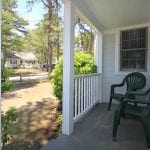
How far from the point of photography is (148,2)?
3986 millimetres

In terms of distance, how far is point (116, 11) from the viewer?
14.9 ft

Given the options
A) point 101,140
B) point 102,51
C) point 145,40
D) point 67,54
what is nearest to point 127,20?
point 145,40

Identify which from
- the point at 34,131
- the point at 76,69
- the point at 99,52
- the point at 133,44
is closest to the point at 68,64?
the point at 34,131

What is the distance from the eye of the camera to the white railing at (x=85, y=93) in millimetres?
4105

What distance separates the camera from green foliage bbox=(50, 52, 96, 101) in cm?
516

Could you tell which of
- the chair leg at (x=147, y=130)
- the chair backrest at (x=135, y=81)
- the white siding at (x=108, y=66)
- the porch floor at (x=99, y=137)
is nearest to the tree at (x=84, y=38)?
the white siding at (x=108, y=66)

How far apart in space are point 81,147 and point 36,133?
1213 mm

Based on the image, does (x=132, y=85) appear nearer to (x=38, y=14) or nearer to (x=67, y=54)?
(x=67, y=54)

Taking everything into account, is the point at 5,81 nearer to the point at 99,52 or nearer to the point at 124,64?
the point at 99,52

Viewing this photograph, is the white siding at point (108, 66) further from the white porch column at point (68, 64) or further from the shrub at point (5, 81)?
the shrub at point (5, 81)

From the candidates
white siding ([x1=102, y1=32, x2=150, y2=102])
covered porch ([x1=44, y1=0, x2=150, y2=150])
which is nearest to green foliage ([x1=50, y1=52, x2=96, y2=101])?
covered porch ([x1=44, y1=0, x2=150, y2=150])

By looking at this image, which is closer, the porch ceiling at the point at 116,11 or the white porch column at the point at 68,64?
the white porch column at the point at 68,64

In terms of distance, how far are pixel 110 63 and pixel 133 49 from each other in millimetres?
812

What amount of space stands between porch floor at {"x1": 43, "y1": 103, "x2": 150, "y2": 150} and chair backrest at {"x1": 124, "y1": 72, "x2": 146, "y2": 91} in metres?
1.35
